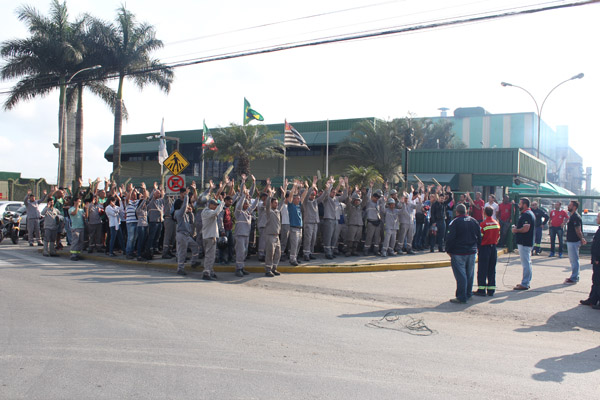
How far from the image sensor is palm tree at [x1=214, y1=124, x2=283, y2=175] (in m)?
33.9

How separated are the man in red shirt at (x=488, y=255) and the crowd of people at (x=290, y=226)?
0.07ft

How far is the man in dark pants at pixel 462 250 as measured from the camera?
30.4ft

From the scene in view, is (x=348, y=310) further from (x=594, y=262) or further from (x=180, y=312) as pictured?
(x=594, y=262)

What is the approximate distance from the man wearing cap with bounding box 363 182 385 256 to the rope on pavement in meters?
6.63

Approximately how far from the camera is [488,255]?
9977mm

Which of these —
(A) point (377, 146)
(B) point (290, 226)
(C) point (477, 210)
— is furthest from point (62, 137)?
(C) point (477, 210)

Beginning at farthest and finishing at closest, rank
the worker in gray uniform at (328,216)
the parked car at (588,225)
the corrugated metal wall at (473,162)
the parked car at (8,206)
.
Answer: the corrugated metal wall at (473,162)
the parked car at (8,206)
the parked car at (588,225)
the worker in gray uniform at (328,216)

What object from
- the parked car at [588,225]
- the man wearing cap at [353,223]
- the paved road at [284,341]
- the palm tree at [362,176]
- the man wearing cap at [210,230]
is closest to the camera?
the paved road at [284,341]

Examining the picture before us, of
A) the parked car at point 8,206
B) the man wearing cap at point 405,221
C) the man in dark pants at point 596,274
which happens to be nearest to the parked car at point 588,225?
the man wearing cap at point 405,221

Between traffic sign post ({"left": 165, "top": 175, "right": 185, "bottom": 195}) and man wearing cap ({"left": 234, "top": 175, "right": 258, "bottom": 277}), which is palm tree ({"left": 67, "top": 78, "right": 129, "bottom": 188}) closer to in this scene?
traffic sign post ({"left": 165, "top": 175, "right": 185, "bottom": 195})

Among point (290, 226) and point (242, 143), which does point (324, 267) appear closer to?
point (290, 226)

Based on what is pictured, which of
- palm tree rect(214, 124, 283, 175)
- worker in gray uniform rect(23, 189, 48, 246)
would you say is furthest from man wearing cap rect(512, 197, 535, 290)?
palm tree rect(214, 124, 283, 175)

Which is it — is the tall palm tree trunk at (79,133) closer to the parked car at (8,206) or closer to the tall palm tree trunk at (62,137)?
the tall palm tree trunk at (62,137)

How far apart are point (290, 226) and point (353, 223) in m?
2.35
